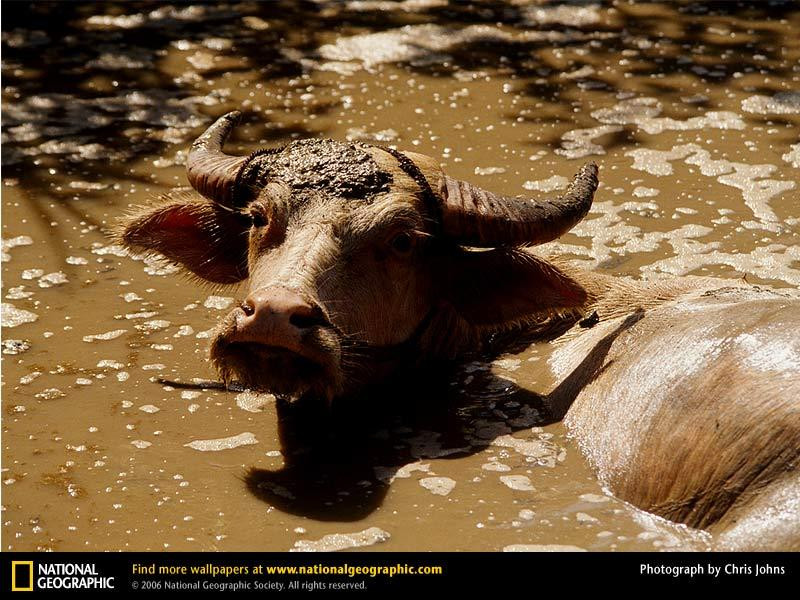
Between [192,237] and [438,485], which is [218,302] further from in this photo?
[438,485]

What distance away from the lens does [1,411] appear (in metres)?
5.54

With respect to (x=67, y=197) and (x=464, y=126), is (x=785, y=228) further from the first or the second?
(x=67, y=197)

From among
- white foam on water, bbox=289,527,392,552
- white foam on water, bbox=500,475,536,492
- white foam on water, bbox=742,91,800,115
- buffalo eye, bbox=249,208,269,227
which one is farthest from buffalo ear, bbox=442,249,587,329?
white foam on water, bbox=742,91,800,115

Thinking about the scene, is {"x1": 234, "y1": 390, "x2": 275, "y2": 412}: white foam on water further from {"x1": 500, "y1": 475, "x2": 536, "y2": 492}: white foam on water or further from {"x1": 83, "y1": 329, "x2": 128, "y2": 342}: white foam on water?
{"x1": 500, "y1": 475, "x2": 536, "y2": 492}: white foam on water

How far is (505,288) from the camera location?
553cm

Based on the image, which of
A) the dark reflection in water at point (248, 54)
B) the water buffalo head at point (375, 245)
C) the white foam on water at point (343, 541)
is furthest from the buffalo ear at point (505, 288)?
the dark reflection in water at point (248, 54)

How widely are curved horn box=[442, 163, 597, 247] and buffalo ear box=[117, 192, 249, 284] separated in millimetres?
1143

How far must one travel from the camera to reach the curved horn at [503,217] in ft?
17.6

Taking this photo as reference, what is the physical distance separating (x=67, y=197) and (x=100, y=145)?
900mm

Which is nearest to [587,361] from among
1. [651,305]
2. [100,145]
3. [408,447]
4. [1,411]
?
[651,305]

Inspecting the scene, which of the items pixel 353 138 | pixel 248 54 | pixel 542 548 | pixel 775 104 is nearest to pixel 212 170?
pixel 542 548

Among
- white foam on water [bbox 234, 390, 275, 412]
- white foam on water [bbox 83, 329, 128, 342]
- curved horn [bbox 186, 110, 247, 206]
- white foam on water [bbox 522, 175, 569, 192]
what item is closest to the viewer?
white foam on water [bbox 234, 390, 275, 412]

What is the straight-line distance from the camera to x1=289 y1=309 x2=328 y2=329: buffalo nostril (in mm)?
4504

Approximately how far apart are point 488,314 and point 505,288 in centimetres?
15
